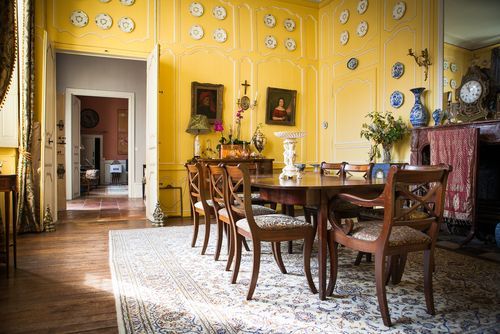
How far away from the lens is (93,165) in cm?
1268

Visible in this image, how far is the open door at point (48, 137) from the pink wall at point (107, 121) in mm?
8449

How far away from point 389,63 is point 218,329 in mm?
4540

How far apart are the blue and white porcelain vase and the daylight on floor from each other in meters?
0.03

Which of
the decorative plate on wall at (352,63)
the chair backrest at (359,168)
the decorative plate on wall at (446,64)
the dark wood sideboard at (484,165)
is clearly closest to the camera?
the chair backrest at (359,168)

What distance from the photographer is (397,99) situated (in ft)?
16.0

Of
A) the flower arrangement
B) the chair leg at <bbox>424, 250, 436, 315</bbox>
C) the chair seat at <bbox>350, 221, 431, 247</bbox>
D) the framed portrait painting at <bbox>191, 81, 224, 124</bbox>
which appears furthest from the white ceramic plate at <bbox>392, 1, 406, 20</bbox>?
the chair leg at <bbox>424, 250, 436, 315</bbox>

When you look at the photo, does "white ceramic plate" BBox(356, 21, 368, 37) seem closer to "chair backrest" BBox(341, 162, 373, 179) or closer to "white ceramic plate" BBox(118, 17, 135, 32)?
"chair backrest" BBox(341, 162, 373, 179)

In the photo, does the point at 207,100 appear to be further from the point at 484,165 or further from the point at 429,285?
the point at 429,285

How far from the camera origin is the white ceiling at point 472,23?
3.84 m

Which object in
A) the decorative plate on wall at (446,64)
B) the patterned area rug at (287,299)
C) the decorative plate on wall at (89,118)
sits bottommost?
the patterned area rug at (287,299)

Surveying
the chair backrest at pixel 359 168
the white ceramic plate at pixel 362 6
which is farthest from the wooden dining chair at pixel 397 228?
the white ceramic plate at pixel 362 6

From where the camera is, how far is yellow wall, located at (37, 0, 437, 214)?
499cm

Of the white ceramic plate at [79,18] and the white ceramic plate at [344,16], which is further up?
the white ceramic plate at [344,16]

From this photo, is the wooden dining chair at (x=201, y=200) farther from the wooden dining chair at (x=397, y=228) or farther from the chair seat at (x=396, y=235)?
the chair seat at (x=396, y=235)
